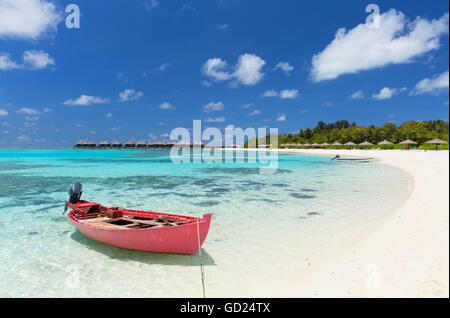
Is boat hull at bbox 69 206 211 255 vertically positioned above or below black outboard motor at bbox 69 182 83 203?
below

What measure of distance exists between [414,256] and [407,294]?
4.38 feet

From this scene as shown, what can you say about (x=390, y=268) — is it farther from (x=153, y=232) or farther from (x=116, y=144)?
(x=116, y=144)

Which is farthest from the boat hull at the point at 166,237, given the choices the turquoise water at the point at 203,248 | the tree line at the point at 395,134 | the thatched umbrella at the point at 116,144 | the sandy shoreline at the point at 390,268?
the thatched umbrella at the point at 116,144

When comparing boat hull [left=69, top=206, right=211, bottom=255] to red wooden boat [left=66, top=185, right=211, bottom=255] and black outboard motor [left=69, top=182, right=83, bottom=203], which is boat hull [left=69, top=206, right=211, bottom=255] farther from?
black outboard motor [left=69, top=182, right=83, bottom=203]

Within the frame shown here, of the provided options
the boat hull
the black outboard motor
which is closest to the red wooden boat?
the boat hull

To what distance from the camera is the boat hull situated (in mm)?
4641

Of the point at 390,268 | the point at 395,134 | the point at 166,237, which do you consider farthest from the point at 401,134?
the point at 166,237

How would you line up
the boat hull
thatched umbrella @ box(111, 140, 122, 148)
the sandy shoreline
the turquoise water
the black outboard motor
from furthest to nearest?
thatched umbrella @ box(111, 140, 122, 148) → the black outboard motor → the boat hull → the turquoise water → the sandy shoreline

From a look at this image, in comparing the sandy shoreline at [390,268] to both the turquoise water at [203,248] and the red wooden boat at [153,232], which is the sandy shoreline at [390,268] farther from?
the red wooden boat at [153,232]

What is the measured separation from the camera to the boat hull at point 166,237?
4641 millimetres

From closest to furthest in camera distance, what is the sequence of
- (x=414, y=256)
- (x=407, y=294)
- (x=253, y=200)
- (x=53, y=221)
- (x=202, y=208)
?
(x=407, y=294) < (x=414, y=256) < (x=53, y=221) < (x=202, y=208) < (x=253, y=200)
